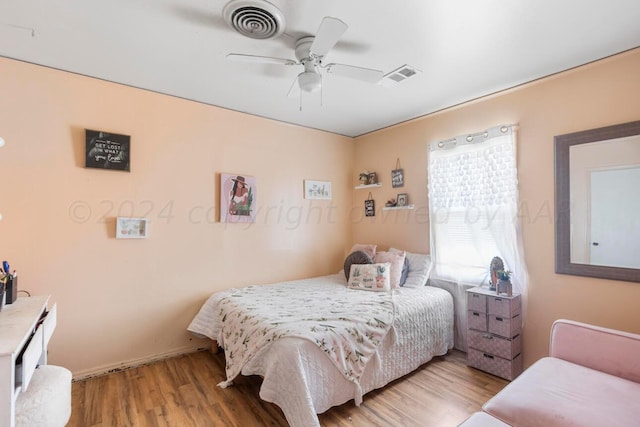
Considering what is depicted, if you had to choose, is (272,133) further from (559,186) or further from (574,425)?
(574,425)

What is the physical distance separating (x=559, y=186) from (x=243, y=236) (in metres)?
2.93

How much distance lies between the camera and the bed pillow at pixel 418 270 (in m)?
3.13

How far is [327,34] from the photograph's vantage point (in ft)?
5.33

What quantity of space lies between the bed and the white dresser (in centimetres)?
109

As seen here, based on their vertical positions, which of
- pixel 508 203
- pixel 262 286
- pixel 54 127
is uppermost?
pixel 54 127

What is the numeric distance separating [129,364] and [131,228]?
119 centimetres

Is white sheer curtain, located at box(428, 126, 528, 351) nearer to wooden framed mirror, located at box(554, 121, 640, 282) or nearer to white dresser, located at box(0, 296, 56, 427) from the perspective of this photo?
wooden framed mirror, located at box(554, 121, 640, 282)

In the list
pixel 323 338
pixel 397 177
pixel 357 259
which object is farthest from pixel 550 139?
pixel 323 338

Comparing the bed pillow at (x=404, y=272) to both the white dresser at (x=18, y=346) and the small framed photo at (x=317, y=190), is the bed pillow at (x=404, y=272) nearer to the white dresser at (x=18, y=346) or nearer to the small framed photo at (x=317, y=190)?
the small framed photo at (x=317, y=190)

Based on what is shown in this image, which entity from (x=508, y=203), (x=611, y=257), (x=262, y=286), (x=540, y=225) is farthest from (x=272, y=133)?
(x=611, y=257)

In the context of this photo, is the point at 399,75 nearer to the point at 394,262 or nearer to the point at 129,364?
the point at 394,262

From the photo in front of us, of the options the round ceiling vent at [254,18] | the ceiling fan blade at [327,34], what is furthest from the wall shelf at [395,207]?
the round ceiling vent at [254,18]

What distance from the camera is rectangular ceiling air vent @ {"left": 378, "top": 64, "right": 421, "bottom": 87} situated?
7.66 feet

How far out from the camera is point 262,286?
10.5 ft
